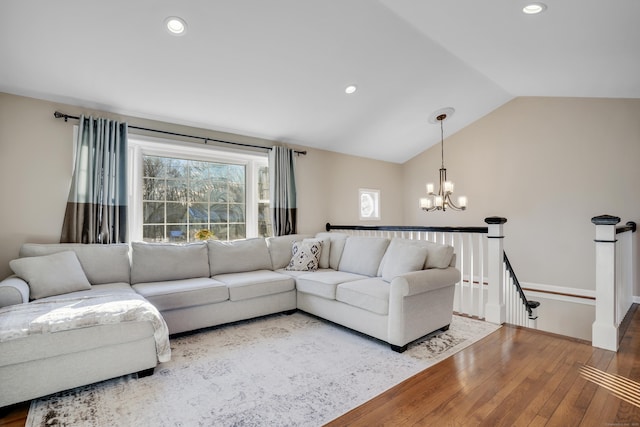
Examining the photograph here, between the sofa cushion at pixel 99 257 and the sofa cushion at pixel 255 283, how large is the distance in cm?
92

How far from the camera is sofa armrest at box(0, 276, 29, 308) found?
7.54ft

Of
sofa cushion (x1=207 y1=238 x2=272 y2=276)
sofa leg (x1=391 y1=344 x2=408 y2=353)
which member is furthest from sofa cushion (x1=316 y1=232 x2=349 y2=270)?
sofa leg (x1=391 y1=344 x2=408 y2=353)

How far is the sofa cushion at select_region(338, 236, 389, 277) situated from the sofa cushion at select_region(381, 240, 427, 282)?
9.1 inches

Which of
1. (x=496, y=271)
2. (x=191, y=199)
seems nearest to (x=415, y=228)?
(x=496, y=271)

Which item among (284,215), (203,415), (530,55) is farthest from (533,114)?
(203,415)

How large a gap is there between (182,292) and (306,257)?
1.51m

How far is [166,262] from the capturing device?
11.3ft

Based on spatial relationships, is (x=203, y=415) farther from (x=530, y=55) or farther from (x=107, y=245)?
(x=530, y=55)

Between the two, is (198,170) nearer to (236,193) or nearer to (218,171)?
(218,171)


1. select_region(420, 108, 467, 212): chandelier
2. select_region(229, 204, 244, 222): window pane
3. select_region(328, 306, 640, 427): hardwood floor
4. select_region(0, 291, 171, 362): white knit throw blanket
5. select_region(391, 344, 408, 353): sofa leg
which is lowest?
select_region(328, 306, 640, 427): hardwood floor

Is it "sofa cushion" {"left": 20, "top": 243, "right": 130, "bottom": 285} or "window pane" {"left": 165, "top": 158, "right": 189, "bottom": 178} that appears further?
"window pane" {"left": 165, "top": 158, "right": 189, "bottom": 178}

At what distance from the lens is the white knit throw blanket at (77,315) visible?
1.96m

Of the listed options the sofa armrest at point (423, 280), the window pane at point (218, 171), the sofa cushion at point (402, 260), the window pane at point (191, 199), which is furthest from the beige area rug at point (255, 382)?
the window pane at point (218, 171)

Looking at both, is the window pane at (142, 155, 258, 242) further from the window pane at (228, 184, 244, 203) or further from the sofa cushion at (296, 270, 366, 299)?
the sofa cushion at (296, 270, 366, 299)
